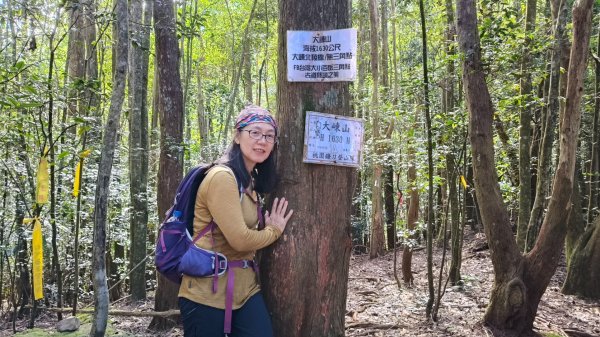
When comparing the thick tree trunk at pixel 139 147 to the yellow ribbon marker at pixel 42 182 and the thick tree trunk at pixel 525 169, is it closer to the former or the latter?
the yellow ribbon marker at pixel 42 182

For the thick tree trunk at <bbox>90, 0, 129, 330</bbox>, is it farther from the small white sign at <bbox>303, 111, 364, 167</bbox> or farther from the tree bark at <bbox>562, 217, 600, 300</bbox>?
the tree bark at <bbox>562, 217, 600, 300</bbox>

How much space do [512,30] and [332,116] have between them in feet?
14.1

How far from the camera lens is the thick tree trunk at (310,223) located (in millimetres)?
2760

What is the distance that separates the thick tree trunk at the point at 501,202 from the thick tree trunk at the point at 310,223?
3.07m

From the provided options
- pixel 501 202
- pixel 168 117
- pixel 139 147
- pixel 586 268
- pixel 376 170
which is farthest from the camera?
pixel 376 170

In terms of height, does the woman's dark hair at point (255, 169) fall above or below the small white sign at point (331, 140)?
below

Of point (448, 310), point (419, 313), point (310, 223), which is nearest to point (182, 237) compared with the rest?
point (310, 223)

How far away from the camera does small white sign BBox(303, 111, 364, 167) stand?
2.74 meters

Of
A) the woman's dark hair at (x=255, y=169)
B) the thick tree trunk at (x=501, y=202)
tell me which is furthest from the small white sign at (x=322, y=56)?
the thick tree trunk at (x=501, y=202)

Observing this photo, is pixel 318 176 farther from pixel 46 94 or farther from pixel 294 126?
pixel 46 94

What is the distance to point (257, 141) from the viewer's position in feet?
8.82

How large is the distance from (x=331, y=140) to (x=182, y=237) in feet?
3.29

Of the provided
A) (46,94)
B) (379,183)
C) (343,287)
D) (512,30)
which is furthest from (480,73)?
(379,183)

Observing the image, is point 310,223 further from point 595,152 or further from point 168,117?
point 595,152
